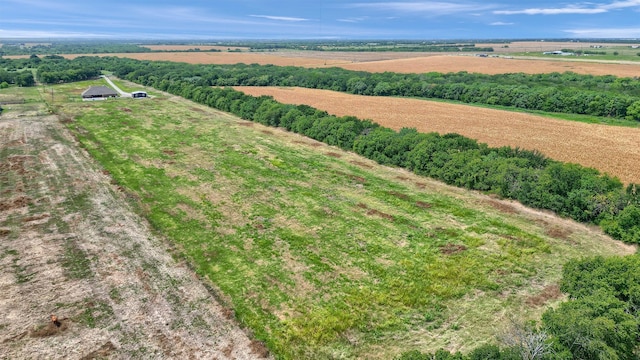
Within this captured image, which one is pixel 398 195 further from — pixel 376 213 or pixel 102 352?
pixel 102 352

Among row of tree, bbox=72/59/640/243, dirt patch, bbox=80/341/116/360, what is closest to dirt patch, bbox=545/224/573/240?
row of tree, bbox=72/59/640/243

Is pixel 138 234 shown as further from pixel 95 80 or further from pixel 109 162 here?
pixel 95 80

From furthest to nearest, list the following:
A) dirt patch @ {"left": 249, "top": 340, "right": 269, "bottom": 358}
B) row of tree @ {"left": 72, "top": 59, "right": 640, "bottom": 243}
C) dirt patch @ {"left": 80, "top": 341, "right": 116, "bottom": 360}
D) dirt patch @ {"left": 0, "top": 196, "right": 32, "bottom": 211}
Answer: dirt patch @ {"left": 0, "top": 196, "right": 32, "bottom": 211}, row of tree @ {"left": 72, "top": 59, "right": 640, "bottom": 243}, dirt patch @ {"left": 249, "top": 340, "right": 269, "bottom": 358}, dirt patch @ {"left": 80, "top": 341, "right": 116, "bottom": 360}

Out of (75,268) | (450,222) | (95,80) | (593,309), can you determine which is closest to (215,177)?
(75,268)

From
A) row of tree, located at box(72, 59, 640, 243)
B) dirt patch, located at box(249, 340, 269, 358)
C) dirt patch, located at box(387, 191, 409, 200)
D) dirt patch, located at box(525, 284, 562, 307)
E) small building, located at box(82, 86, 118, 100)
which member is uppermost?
small building, located at box(82, 86, 118, 100)

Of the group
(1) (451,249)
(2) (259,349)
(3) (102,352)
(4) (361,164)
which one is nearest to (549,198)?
(1) (451,249)

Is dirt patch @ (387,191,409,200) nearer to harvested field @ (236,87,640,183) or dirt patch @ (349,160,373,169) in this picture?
dirt patch @ (349,160,373,169)

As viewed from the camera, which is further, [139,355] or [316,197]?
[316,197]
